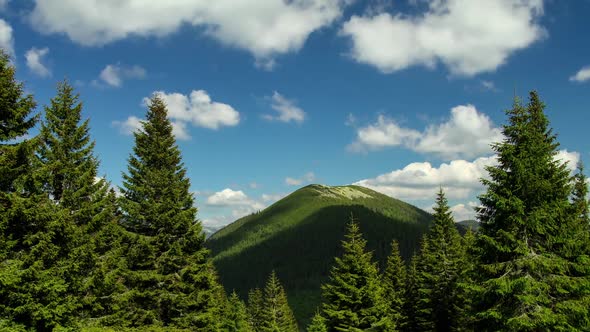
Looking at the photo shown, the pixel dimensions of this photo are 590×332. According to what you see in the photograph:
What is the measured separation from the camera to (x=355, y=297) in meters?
30.9

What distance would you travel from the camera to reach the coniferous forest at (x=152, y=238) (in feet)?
52.6

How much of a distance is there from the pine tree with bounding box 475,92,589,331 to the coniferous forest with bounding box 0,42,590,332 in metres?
0.06

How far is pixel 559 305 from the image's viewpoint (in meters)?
18.0

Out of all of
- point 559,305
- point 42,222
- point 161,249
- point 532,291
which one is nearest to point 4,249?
point 42,222

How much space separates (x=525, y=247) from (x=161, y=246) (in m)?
18.8

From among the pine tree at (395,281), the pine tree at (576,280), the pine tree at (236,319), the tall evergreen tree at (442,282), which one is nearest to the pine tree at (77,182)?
the pine tree at (576,280)

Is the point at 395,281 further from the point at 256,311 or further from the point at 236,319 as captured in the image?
the point at 256,311

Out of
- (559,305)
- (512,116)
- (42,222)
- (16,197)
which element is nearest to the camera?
(16,197)

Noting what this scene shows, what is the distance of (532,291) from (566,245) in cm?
298

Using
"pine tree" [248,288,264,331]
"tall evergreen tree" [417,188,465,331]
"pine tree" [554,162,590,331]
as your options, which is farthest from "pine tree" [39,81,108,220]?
"pine tree" [248,288,264,331]

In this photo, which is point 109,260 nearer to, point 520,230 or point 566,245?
point 520,230

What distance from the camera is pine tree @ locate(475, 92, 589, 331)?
1802 centimetres

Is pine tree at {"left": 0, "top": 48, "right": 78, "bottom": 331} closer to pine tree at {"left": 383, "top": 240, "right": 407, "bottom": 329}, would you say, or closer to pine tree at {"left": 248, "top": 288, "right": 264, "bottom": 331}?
pine tree at {"left": 383, "top": 240, "right": 407, "bottom": 329}

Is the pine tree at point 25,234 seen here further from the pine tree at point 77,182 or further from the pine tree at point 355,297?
the pine tree at point 355,297
